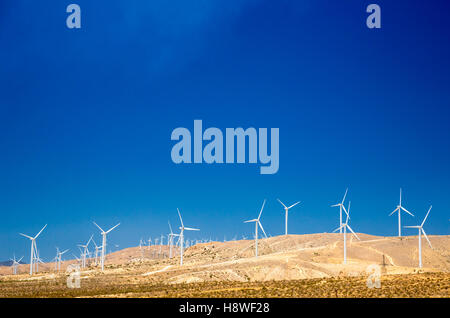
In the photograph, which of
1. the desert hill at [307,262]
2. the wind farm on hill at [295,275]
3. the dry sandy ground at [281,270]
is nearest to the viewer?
the wind farm on hill at [295,275]

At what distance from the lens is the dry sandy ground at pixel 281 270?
286 ft

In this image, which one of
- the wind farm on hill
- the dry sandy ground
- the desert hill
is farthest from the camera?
the desert hill

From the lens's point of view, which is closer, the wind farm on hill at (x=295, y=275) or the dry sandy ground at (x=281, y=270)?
the wind farm on hill at (x=295, y=275)

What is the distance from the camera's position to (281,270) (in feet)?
335

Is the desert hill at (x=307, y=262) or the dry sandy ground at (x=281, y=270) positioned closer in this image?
the dry sandy ground at (x=281, y=270)

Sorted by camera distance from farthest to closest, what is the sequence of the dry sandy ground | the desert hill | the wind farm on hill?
the desert hill, the dry sandy ground, the wind farm on hill

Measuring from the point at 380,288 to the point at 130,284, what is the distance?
4384 centimetres

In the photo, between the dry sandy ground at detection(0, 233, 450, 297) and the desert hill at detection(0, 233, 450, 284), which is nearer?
the dry sandy ground at detection(0, 233, 450, 297)

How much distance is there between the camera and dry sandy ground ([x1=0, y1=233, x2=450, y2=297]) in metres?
87.3

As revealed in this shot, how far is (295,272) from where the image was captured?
10119cm

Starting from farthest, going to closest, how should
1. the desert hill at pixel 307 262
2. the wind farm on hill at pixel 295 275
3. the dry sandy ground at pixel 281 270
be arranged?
the desert hill at pixel 307 262 → the dry sandy ground at pixel 281 270 → the wind farm on hill at pixel 295 275
